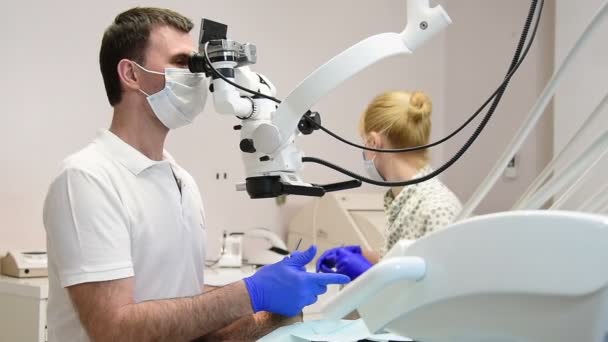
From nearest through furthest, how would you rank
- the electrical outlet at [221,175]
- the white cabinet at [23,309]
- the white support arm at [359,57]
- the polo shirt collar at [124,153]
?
the white support arm at [359,57], the polo shirt collar at [124,153], the white cabinet at [23,309], the electrical outlet at [221,175]

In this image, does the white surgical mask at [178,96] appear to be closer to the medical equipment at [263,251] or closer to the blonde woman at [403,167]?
the blonde woman at [403,167]

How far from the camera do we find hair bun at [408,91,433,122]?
7.41 ft

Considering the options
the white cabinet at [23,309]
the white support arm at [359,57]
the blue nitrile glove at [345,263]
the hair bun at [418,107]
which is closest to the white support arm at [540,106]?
the white support arm at [359,57]

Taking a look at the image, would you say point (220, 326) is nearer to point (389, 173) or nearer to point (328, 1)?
point (389, 173)

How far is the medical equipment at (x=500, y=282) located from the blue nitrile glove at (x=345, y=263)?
1427 mm

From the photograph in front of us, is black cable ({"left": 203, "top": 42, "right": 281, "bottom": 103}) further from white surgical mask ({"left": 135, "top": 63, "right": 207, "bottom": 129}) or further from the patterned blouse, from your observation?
the patterned blouse

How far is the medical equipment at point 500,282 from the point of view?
50 centimetres

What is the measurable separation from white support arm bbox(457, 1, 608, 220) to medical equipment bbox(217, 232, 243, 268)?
206 centimetres

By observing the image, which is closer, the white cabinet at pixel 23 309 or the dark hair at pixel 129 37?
the dark hair at pixel 129 37

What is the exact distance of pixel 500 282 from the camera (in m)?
0.53

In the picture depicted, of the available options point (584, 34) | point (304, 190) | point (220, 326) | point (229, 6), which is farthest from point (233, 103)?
point (229, 6)

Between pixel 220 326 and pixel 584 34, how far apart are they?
1.00m

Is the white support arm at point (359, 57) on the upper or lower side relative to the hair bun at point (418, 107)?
upper

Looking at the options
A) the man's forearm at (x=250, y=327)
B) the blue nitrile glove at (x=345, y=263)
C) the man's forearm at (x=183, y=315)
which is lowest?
the blue nitrile glove at (x=345, y=263)
